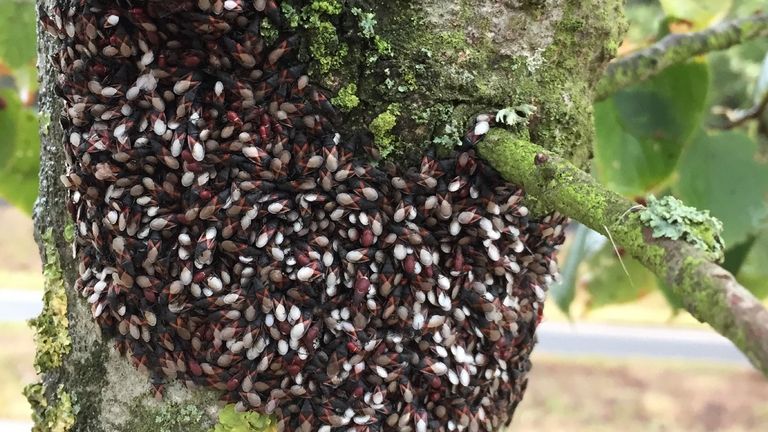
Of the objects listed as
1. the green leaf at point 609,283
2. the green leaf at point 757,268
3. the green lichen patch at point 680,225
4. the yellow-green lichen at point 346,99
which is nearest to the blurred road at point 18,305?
the green leaf at point 609,283

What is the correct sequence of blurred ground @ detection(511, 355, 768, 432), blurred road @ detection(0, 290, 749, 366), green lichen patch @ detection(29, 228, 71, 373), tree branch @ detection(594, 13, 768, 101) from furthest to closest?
blurred road @ detection(0, 290, 749, 366), blurred ground @ detection(511, 355, 768, 432), tree branch @ detection(594, 13, 768, 101), green lichen patch @ detection(29, 228, 71, 373)

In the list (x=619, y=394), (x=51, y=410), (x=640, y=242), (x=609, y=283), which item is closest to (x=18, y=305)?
(x=619, y=394)

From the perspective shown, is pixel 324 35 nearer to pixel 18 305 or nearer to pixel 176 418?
pixel 176 418

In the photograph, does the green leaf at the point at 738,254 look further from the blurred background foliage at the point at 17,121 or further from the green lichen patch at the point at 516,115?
the blurred background foliage at the point at 17,121

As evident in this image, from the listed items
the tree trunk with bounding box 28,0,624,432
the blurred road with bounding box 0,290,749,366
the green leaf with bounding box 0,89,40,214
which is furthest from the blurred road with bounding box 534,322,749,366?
the tree trunk with bounding box 28,0,624,432

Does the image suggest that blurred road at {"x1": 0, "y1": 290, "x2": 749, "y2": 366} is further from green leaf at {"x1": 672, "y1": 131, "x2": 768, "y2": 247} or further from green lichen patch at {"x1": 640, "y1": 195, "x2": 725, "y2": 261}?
green lichen patch at {"x1": 640, "y1": 195, "x2": 725, "y2": 261}

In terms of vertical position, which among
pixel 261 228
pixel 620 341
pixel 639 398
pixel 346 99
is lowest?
pixel 620 341
